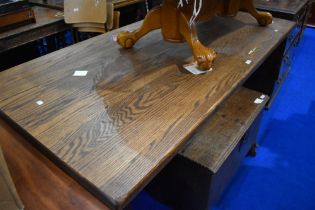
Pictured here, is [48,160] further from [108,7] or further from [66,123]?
[108,7]

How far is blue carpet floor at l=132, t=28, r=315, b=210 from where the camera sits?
4.46ft

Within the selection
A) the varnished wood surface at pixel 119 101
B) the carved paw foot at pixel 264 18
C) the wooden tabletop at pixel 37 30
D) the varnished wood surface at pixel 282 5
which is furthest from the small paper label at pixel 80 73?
the varnished wood surface at pixel 282 5

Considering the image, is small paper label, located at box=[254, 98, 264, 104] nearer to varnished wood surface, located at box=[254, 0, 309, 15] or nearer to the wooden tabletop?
varnished wood surface, located at box=[254, 0, 309, 15]

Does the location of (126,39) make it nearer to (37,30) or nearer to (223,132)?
(223,132)

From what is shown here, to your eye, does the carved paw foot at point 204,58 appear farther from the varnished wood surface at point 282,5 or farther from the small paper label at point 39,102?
the varnished wood surface at point 282,5

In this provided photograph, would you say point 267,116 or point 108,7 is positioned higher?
point 108,7

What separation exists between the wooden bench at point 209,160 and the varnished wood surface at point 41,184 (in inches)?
18.3

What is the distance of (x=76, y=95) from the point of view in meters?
0.82

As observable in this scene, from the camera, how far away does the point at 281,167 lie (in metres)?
1.54

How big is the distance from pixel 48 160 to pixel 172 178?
23.5 inches

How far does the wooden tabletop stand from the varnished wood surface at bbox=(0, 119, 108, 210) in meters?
1.16

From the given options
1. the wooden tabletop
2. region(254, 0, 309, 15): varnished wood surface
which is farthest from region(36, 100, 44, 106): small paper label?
region(254, 0, 309, 15): varnished wood surface

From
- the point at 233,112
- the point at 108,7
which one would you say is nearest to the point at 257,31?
the point at 233,112

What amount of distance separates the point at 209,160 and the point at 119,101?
1.37ft
